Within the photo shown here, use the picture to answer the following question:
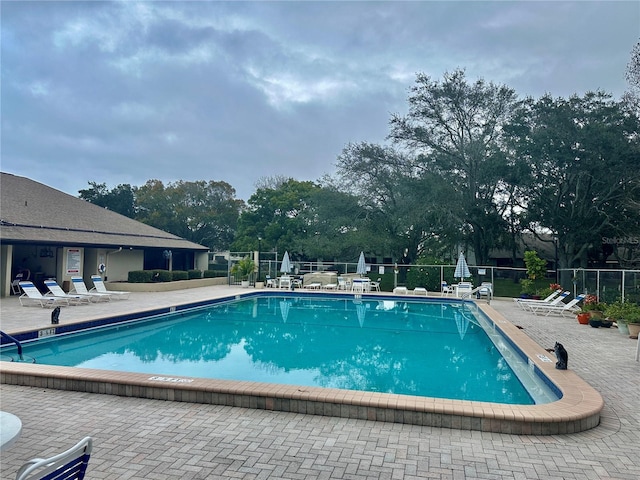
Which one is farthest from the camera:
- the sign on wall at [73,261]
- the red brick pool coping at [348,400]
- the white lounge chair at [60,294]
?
the sign on wall at [73,261]

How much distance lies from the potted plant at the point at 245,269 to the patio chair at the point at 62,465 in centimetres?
2019

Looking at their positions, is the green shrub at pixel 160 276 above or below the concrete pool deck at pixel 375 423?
above

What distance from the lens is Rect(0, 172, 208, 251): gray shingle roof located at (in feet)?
50.1

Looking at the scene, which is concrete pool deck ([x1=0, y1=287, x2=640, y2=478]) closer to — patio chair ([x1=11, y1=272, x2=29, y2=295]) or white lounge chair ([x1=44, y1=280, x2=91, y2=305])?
white lounge chair ([x1=44, y1=280, x2=91, y2=305])

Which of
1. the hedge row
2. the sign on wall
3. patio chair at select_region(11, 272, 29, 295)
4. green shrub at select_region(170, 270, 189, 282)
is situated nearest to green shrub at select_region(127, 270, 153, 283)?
the hedge row

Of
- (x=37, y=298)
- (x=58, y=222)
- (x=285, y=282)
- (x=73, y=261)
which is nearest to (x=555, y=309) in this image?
(x=285, y=282)

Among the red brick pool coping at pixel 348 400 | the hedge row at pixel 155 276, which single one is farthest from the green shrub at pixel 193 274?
the red brick pool coping at pixel 348 400

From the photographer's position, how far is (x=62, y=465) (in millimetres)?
1719

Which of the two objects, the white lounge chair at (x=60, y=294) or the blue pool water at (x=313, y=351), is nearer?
the blue pool water at (x=313, y=351)

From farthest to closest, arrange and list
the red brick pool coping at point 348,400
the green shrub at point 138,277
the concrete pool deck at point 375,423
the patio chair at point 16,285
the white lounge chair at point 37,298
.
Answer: the green shrub at point 138,277
the patio chair at point 16,285
the white lounge chair at point 37,298
the red brick pool coping at point 348,400
the concrete pool deck at point 375,423

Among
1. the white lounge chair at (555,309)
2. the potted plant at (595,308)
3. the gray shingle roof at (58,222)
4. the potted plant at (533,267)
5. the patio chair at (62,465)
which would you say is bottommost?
the white lounge chair at (555,309)

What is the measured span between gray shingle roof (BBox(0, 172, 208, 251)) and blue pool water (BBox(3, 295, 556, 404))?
6.29m

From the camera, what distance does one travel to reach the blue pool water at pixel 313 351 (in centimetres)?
661

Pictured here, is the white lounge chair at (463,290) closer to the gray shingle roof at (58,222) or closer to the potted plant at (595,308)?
the potted plant at (595,308)
